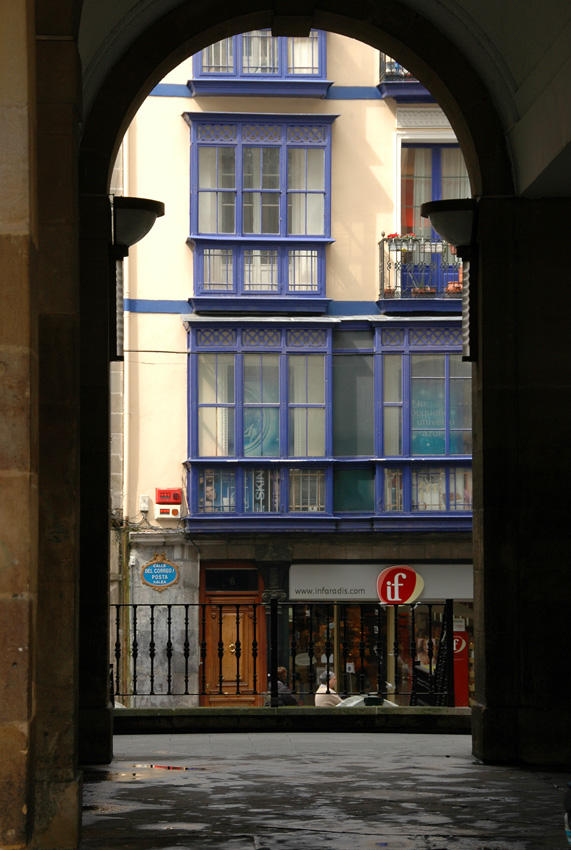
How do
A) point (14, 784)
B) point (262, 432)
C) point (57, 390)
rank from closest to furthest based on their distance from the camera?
point (14, 784), point (57, 390), point (262, 432)

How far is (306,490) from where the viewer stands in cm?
2417

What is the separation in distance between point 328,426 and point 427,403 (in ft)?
5.83

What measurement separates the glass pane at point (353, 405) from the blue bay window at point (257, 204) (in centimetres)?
113

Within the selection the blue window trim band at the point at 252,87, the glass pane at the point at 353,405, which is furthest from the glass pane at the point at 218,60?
the glass pane at the point at 353,405

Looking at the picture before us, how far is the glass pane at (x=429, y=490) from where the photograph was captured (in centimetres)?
2427

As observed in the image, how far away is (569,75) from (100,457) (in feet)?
12.5

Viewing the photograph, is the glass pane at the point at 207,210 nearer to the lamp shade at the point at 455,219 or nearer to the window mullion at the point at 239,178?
the window mullion at the point at 239,178

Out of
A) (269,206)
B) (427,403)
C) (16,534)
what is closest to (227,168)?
(269,206)

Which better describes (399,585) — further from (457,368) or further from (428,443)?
(457,368)

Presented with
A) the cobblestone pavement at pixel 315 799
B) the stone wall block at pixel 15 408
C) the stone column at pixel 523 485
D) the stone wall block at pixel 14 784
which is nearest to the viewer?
the stone wall block at pixel 14 784

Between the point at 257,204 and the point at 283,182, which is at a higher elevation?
the point at 283,182

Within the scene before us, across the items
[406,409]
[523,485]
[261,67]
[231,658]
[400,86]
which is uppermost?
[261,67]

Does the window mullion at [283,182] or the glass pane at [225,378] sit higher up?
the window mullion at [283,182]

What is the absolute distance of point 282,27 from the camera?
991cm
